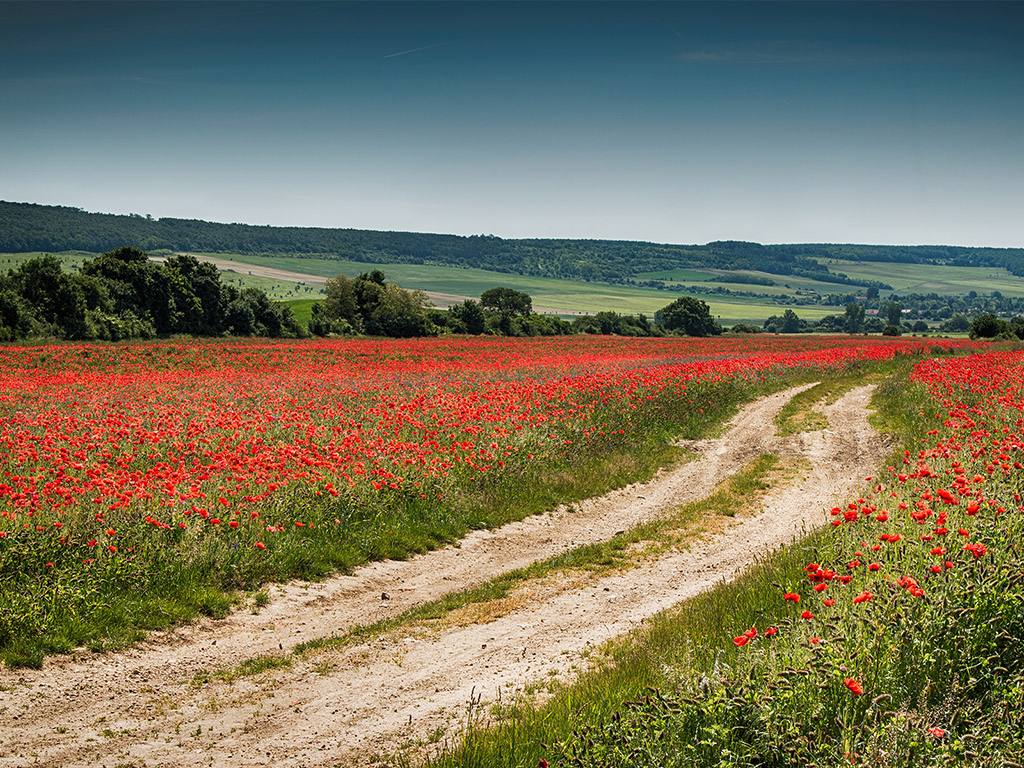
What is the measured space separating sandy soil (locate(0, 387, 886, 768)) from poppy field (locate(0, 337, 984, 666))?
1.60ft

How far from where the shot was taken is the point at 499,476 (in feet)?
45.0

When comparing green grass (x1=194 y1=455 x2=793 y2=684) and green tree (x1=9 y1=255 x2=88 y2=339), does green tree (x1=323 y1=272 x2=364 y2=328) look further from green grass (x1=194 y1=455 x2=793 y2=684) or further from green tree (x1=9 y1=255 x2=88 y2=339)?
green grass (x1=194 y1=455 x2=793 y2=684)

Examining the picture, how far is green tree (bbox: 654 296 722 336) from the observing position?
356ft

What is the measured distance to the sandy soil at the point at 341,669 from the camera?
18.2 ft

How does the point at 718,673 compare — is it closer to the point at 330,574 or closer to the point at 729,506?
the point at 330,574

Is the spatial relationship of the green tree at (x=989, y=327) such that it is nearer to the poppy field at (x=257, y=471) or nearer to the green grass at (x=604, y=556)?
the poppy field at (x=257, y=471)

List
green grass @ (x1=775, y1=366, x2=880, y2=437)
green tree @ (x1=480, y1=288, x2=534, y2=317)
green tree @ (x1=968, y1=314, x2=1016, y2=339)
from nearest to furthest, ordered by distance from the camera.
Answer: green grass @ (x1=775, y1=366, x2=880, y2=437)
green tree @ (x1=968, y1=314, x2=1016, y2=339)
green tree @ (x1=480, y1=288, x2=534, y2=317)

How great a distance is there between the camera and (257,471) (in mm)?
10438

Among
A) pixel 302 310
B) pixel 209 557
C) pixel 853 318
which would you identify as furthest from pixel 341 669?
pixel 853 318

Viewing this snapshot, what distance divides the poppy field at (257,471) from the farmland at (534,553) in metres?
0.05

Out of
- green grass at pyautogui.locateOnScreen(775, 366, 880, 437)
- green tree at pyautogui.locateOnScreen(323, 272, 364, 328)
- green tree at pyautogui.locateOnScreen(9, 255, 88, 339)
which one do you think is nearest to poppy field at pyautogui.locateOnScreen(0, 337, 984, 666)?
green grass at pyautogui.locateOnScreen(775, 366, 880, 437)

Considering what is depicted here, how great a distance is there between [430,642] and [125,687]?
293 centimetres

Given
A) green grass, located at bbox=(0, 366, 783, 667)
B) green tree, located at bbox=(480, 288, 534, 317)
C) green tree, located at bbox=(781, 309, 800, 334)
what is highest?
green tree, located at bbox=(480, 288, 534, 317)

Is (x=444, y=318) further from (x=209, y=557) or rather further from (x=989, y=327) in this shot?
(x=209, y=557)
